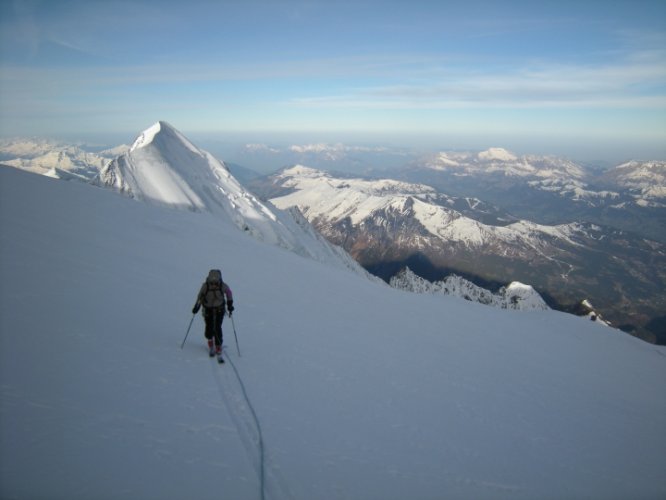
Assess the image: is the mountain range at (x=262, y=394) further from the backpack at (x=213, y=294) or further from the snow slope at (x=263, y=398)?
the backpack at (x=213, y=294)

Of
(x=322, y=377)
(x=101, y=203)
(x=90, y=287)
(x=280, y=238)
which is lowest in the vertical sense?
(x=280, y=238)

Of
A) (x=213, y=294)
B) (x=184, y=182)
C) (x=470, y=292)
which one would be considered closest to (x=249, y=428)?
(x=213, y=294)

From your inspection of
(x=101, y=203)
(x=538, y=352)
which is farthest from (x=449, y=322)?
(x=101, y=203)

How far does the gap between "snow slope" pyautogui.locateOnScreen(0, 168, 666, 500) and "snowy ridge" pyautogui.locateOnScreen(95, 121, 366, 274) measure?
206 feet

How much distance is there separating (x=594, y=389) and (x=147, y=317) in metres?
20.3

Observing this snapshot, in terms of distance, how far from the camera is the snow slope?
228 inches

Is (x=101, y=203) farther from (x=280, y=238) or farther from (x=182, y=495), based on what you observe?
(x=280, y=238)

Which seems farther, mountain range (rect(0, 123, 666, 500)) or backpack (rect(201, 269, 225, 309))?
backpack (rect(201, 269, 225, 309))

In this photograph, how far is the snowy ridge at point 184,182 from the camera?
79.0 m

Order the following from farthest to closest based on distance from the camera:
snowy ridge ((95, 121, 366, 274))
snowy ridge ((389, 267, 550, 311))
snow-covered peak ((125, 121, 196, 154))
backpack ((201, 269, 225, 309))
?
snowy ridge ((389, 267, 550, 311)) < snow-covered peak ((125, 121, 196, 154)) < snowy ridge ((95, 121, 366, 274)) < backpack ((201, 269, 225, 309))

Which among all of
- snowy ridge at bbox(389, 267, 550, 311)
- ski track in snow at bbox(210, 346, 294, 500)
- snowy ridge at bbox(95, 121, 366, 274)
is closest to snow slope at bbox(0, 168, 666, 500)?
ski track in snow at bbox(210, 346, 294, 500)

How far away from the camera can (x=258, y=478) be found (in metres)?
6.04

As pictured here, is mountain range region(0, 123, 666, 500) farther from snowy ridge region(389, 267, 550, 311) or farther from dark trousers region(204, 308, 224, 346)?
→ snowy ridge region(389, 267, 550, 311)

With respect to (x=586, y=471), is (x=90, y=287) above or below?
above
